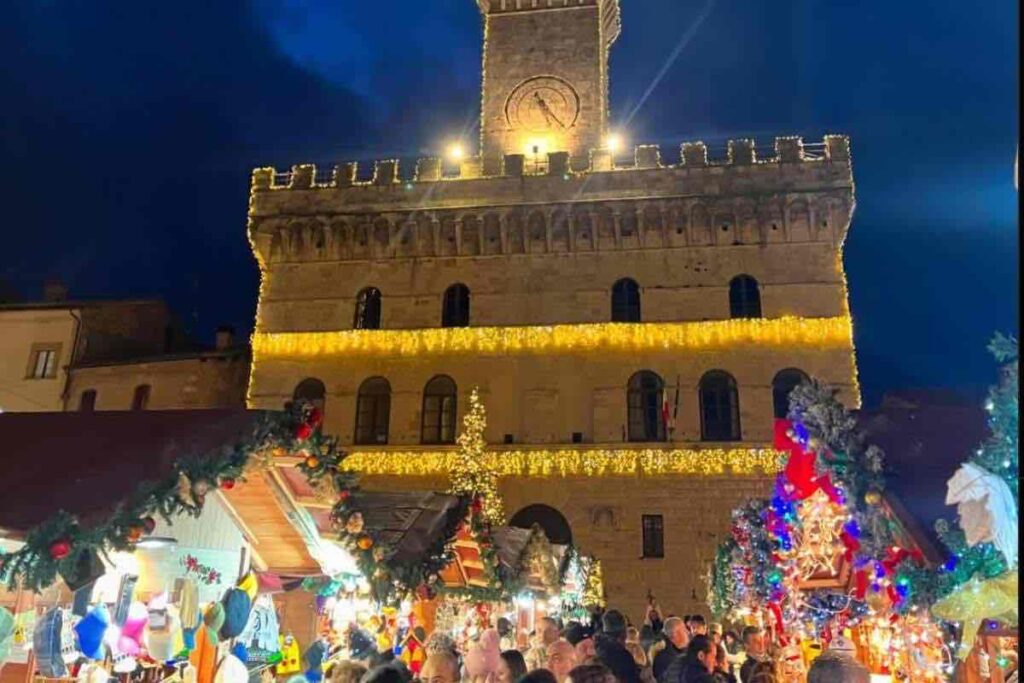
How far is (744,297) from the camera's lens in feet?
72.6

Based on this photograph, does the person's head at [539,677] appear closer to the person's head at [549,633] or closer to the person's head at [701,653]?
the person's head at [701,653]

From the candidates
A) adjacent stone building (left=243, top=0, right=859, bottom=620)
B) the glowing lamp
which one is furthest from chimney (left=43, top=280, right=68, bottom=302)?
the glowing lamp

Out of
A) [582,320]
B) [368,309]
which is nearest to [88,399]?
[368,309]

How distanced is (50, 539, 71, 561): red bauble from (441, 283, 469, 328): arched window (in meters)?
18.6

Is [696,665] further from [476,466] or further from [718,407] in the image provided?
[718,407]

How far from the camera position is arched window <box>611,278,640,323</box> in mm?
22531

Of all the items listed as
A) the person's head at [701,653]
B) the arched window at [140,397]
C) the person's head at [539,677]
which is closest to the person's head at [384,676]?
the person's head at [539,677]

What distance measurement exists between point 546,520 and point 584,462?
6.07 ft

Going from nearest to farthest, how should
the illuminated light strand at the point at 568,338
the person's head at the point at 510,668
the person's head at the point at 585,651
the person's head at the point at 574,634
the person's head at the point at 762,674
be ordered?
1. the person's head at the point at 762,674
2. the person's head at the point at 510,668
3. the person's head at the point at 585,651
4. the person's head at the point at 574,634
5. the illuminated light strand at the point at 568,338

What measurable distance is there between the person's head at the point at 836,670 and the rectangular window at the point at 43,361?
27.6m

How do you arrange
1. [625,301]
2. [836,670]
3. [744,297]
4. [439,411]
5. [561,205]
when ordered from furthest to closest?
1. [561,205]
2. [625,301]
3. [439,411]
4. [744,297]
5. [836,670]

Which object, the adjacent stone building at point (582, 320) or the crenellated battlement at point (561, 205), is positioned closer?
the adjacent stone building at point (582, 320)

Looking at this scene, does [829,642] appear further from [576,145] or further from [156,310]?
[156,310]

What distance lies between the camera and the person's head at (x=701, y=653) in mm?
5545
